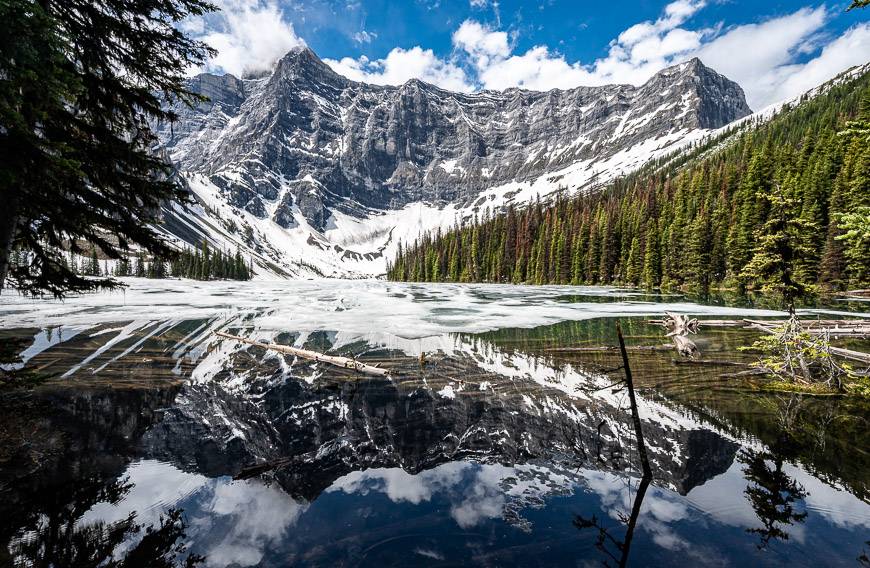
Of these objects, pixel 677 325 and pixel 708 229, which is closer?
pixel 677 325

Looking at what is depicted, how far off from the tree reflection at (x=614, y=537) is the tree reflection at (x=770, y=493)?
1498mm

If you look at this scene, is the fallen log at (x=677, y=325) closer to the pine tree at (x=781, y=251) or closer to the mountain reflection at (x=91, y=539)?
the pine tree at (x=781, y=251)

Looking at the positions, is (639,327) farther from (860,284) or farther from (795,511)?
(860,284)

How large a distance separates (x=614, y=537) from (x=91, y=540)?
711 cm

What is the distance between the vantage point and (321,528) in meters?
5.43

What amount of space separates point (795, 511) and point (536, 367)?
27.2ft

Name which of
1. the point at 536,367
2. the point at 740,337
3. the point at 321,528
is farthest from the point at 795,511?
the point at 740,337

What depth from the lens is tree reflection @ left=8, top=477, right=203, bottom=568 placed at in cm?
433

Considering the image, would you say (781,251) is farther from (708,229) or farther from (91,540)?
(708,229)

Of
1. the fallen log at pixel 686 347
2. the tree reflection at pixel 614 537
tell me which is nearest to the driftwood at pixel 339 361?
the tree reflection at pixel 614 537

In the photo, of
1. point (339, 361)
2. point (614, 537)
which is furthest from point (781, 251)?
point (339, 361)

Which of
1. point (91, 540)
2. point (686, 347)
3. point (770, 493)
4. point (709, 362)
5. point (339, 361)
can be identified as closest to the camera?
point (91, 540)

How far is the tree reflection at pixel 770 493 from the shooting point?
17.6 feet

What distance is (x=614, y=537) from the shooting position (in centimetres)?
525
